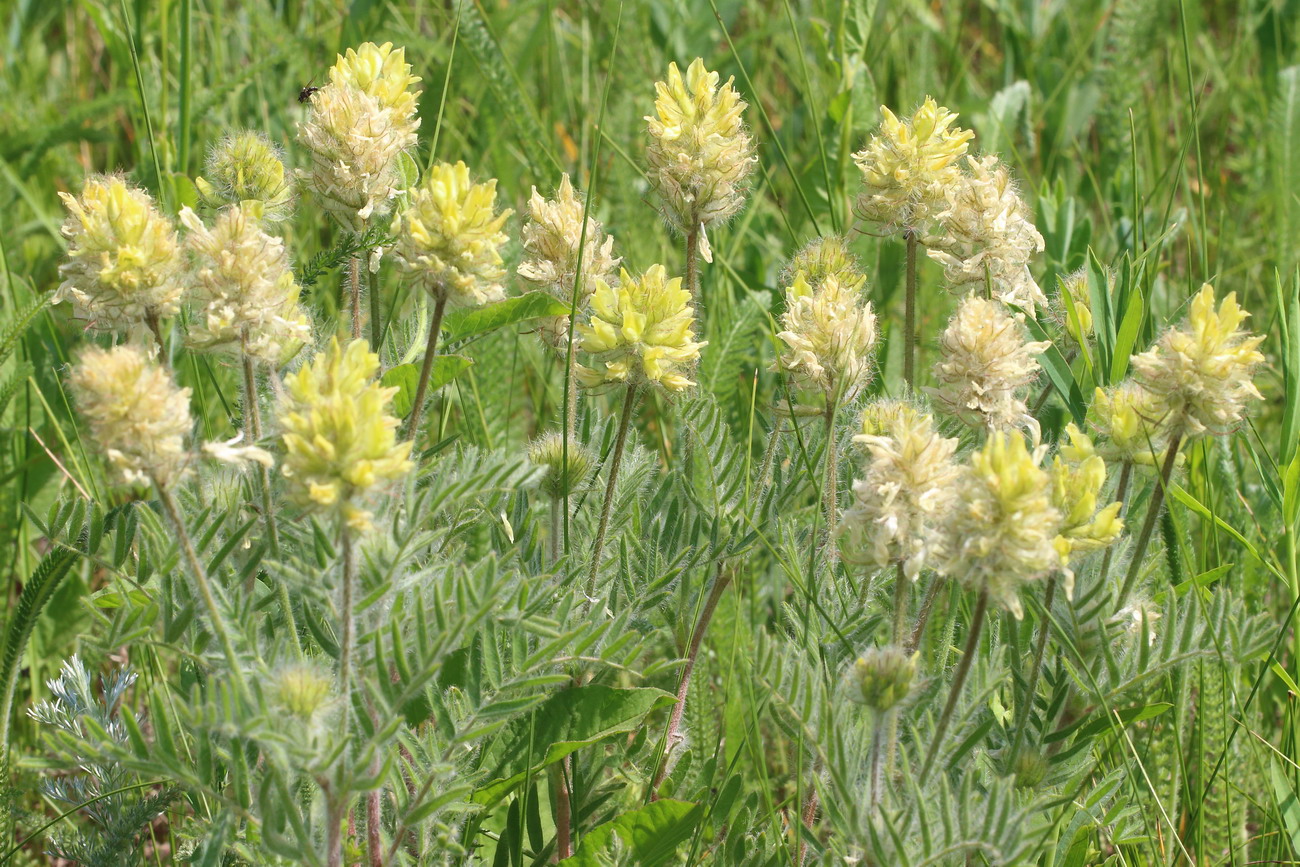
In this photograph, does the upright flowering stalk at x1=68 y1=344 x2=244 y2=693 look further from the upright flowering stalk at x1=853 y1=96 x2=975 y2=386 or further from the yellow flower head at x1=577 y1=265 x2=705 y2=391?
the upright flowering stalk at x1=853 y1=96 x2=975 y2=386

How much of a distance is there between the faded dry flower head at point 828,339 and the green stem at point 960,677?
55 centimetres

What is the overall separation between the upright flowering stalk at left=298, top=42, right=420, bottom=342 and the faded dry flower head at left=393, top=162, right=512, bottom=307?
291 mm

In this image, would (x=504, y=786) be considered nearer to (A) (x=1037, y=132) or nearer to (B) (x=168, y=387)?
(B) (x=168, y=387)

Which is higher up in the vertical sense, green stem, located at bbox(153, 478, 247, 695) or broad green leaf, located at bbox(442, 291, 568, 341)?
broad green leaf, located at bbox(442, 291, 568, 341)

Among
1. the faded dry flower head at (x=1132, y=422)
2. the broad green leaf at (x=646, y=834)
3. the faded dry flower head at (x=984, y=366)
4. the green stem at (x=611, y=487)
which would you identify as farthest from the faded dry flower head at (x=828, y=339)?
the broad green leaf at (x=646, y=834)

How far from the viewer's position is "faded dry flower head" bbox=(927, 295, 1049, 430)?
2.11 m

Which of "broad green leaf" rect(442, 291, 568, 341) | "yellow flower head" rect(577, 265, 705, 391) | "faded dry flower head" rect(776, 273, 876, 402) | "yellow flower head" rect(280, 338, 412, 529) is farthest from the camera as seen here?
"broad green leaf" rect(442, 291, 568, 341)

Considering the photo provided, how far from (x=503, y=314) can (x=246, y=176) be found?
1.79 feet

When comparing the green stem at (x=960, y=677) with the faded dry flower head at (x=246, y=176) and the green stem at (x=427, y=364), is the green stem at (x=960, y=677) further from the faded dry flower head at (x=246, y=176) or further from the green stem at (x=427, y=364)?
the faded dry flower head at (x=246, y=176)

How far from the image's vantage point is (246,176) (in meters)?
2.42

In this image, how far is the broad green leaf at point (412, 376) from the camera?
236cm

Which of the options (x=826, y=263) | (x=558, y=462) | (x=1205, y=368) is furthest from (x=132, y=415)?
(x=1205, y=368)

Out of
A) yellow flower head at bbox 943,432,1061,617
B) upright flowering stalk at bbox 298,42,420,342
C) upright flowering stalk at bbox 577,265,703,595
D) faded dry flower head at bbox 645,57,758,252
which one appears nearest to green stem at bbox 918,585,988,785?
yellow flower head at bbox 943,432,1061,617

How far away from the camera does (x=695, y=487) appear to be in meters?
2.47
